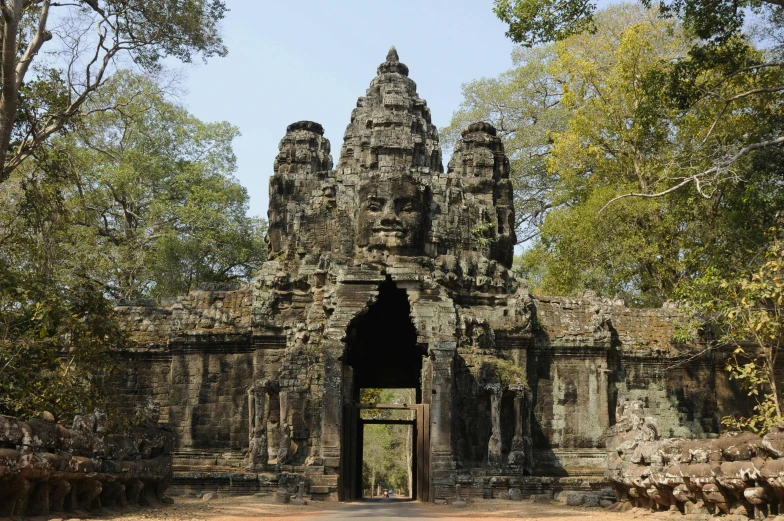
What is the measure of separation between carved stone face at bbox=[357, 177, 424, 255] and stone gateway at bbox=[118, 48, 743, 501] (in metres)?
0.03

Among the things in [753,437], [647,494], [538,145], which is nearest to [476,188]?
[647,494]

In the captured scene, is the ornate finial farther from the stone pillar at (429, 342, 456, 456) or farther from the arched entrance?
the stone pillar at (429, 342, 456, 456)

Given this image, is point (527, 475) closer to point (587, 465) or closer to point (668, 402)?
point (587, 465)

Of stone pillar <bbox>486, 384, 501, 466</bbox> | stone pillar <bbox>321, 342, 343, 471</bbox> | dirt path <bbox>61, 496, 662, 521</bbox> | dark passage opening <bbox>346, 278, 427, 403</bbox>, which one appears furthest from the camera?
dark passage opening <bbox>346, 278, 427, 403</bbox>

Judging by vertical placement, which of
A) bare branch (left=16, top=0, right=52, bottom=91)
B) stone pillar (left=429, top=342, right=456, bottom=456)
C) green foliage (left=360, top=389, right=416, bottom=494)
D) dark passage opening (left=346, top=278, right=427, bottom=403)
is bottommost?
green foliage (left=360, top=389, right=416, bottom=494)

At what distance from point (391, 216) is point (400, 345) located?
14.5 ft

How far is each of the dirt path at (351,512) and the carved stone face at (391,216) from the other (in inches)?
216

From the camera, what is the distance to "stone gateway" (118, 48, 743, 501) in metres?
17.0

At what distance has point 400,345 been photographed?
22.0 m

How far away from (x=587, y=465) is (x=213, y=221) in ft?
57.5

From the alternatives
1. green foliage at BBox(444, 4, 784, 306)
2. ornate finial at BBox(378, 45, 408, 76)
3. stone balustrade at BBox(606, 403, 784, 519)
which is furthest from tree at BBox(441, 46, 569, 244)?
stone balustrade at BBox(606, 403, 784, 519)

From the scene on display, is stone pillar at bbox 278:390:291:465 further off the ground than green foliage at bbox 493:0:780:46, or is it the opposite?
green foliage at bbox 493:0:780:46

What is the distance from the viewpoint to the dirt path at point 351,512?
11867 millimetres

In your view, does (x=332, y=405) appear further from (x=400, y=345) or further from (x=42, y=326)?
(x=42, y=326)
